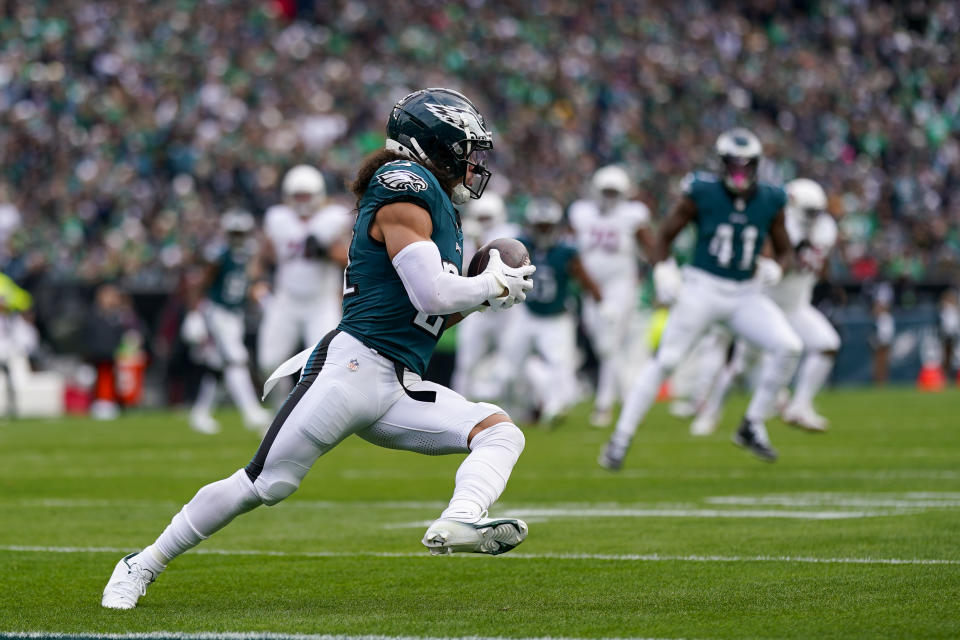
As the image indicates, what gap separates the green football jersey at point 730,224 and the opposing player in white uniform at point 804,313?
8.22 feet

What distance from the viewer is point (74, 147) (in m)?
24.5

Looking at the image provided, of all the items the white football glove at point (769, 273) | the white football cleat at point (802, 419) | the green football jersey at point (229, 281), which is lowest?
the white football cleat at point (802, 419)

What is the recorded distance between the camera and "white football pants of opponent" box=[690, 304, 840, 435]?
13.3m

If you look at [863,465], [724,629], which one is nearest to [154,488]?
[863,465]

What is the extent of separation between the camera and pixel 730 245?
1008 centimetres

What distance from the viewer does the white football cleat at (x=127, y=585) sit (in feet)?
16.5

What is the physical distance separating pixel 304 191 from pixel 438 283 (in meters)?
9.48

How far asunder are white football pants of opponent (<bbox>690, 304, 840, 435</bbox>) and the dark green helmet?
27.9 ft

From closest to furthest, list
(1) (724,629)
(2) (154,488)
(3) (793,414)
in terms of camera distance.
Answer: (1) (724,629) < (2) (154,488) < (3) (793,414)

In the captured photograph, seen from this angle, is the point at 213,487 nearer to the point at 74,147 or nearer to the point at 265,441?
the point at 265,441

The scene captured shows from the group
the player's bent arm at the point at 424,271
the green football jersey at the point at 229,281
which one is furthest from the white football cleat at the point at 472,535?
the green football jersey at the point at 229,281

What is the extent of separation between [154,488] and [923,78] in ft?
82.0

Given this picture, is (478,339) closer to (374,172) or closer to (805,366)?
(805,366)

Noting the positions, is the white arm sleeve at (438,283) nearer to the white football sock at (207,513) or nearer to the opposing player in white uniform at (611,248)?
the white football sock at (207,513)
